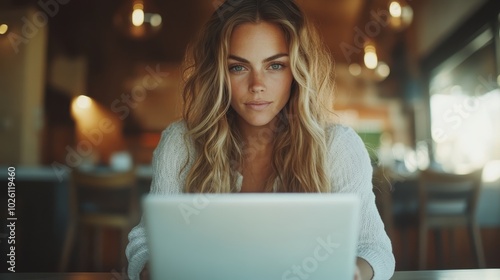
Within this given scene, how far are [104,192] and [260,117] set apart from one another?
1883 mm

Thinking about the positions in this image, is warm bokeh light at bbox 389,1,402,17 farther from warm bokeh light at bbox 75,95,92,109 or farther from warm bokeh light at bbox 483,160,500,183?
warm bokeh light at bbox 75,95,92,109

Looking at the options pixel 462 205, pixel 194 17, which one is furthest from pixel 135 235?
pixel 194 17

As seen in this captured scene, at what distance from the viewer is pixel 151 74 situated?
6305 mm

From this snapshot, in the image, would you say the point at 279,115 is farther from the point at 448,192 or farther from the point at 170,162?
the point at 448,192

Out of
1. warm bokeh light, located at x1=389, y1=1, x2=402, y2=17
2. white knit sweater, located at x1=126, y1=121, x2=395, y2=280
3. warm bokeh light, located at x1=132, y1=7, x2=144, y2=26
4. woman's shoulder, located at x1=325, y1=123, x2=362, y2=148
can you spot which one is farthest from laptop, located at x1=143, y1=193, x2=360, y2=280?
warm bokeh light, located at x1=132, y1=7, x2=144, y2=26

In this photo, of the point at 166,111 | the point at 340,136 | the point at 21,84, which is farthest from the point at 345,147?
the point at 166,111

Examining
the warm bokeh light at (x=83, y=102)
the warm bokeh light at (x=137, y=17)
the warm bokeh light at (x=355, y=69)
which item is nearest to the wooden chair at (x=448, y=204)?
the warm bokeh light at (x=137, y=17)

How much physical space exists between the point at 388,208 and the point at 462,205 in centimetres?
44

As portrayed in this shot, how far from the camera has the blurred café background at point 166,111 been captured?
294cm

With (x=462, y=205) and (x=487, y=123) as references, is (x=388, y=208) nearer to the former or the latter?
(x=462, y=205)

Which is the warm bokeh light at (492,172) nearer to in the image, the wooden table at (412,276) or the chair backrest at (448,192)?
the chair backrest at (448,192)

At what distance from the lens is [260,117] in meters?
1.18

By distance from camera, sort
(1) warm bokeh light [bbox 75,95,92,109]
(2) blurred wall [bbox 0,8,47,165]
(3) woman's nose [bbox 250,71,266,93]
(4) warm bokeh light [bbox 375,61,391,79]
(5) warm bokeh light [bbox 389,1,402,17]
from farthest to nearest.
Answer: (4) warm bokeh light [bbox 375,61,391,79]
(1) warm bokeh light [bbox 75,95,92,109]
(2) blurred wall [bbox 0,8,47,165]
(5) warm bokeh light [bbox 389,1,402,17]
(3) woman's nose [bbox 250,71,266,93]

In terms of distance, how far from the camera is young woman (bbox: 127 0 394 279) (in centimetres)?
119
